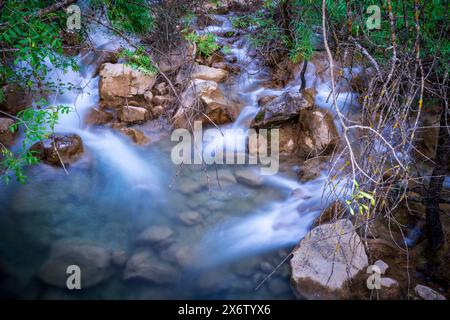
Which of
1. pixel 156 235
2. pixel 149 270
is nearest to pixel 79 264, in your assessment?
pixel 149 270

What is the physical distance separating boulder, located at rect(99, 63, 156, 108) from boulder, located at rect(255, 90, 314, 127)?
2.86 m

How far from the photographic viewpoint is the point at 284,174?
5215mm

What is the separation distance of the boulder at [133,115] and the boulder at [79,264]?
3.23 metres

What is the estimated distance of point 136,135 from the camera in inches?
236

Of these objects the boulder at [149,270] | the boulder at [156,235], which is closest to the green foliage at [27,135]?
the boulder at [149,270]

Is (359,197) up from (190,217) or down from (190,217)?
up

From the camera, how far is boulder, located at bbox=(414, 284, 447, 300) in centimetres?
283

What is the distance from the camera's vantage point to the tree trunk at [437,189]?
115 inches

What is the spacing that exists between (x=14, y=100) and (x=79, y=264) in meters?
4.30

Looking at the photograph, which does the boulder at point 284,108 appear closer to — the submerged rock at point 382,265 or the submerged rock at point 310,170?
the submerged rock at point 310,170

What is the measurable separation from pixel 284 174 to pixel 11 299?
412cm

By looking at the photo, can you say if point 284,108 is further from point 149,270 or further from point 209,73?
point 149,270

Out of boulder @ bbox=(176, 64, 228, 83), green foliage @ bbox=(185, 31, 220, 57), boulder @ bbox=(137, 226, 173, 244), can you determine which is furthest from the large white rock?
boulder @ bbox=(137, 226, 173, 244)

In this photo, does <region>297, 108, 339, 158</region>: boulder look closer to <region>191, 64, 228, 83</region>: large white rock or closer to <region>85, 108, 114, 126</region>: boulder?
<region>191, 64, 228, 83</region>: large white rock
